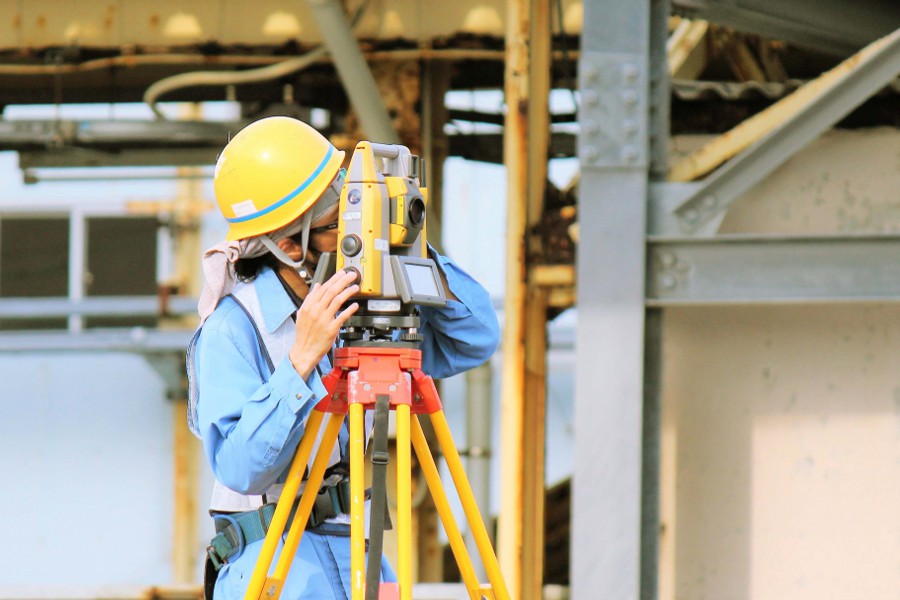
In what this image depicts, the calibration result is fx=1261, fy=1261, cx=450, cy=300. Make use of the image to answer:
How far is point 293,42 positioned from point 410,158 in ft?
11.6

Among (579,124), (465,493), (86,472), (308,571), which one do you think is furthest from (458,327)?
(86,472)

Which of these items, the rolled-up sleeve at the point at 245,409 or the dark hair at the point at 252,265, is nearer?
the rolled-up sleeve at the point at 245,409

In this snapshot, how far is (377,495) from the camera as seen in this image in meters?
2.43

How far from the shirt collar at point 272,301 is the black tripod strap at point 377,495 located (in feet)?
0.91

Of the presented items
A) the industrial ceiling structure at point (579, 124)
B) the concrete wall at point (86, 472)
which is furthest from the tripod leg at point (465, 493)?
the concrete wall at point (86, 472)

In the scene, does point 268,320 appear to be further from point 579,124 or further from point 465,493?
point 579,124

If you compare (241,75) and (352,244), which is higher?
(241,75)

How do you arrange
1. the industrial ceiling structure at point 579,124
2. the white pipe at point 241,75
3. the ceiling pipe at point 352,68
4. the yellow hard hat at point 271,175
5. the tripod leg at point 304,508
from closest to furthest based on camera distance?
the tripod leg at point 304,508 < the yellow hard hat at point 271,175 < the industrial ceiling structure at point 579,124 < the ceiling pipe at point 352,68 < the white pipe at point 241,75

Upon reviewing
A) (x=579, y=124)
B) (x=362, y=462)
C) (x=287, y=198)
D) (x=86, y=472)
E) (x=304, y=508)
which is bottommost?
(x=86, y=472)

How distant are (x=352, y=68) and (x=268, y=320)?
272 centimetres

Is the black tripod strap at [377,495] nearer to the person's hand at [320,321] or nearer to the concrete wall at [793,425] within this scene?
the person's hand at [320,321]

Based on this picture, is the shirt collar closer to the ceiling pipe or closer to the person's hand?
the person's hand

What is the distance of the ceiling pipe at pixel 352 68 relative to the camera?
491cm

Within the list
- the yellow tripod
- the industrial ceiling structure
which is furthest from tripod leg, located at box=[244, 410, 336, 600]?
the industrial ceiling structure
